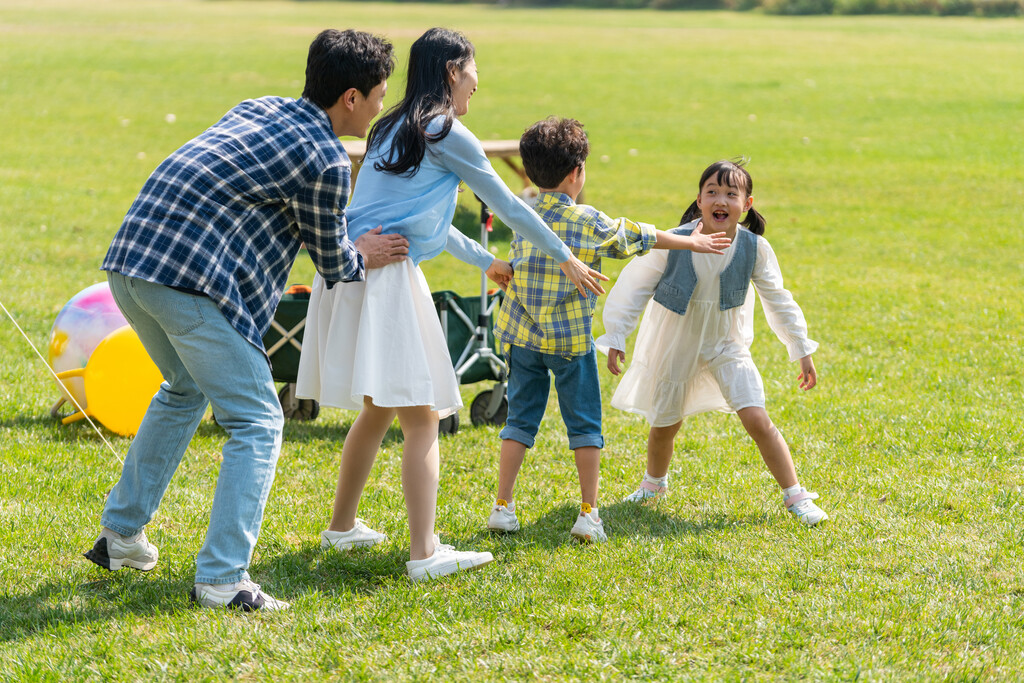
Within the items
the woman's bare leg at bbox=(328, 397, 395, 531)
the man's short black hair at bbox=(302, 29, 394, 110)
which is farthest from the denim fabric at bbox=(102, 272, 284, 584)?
the man's short black hair at bbox=(302, 29, 394, 110)

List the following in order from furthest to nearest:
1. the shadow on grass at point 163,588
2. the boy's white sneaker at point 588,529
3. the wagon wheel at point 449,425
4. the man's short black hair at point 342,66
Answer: the wagon wheel at point 449,425 → the boy's white sneaker at point 588,529 → the shadow on grass at point 163,588 → the man's short black hair at point 342,66

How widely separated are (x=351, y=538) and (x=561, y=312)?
3.91 feet

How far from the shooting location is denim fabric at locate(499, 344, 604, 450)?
4.39 m

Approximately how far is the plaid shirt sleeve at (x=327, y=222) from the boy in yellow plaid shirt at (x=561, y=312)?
36.9 inches

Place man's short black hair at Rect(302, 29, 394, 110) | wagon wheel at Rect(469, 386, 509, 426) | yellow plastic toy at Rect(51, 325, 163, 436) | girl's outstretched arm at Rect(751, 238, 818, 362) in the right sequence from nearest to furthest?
1. man's short black hair at Rect(302, 29, 394, 110)
2. girl's outstretched arm at Rect(751, 238, 818, 362)
3. yellow plastic toy at Rect(51, 325, 163, 436)
4. wagon wheel at Rect(469, 386, 509, 426)

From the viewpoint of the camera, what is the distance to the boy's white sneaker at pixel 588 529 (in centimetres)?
436

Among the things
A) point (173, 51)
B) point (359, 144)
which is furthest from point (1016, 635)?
point (173, 51)

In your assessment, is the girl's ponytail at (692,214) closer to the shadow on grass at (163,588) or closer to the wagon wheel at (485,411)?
the wagon wheel at (485,411)

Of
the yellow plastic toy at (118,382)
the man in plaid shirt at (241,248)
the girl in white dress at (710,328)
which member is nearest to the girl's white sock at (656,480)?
the girl in white dress at (710,328)

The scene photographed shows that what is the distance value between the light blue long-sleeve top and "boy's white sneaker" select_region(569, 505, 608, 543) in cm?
110

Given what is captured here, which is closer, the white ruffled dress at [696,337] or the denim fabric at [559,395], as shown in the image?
the denim fabric at [559,395]

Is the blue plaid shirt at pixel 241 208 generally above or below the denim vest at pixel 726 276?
above

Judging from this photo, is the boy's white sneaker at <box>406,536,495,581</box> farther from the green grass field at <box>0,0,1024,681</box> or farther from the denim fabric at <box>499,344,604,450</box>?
the denim fabric at <box>499,344,604,450</box>

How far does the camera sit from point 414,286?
3.91 metres
